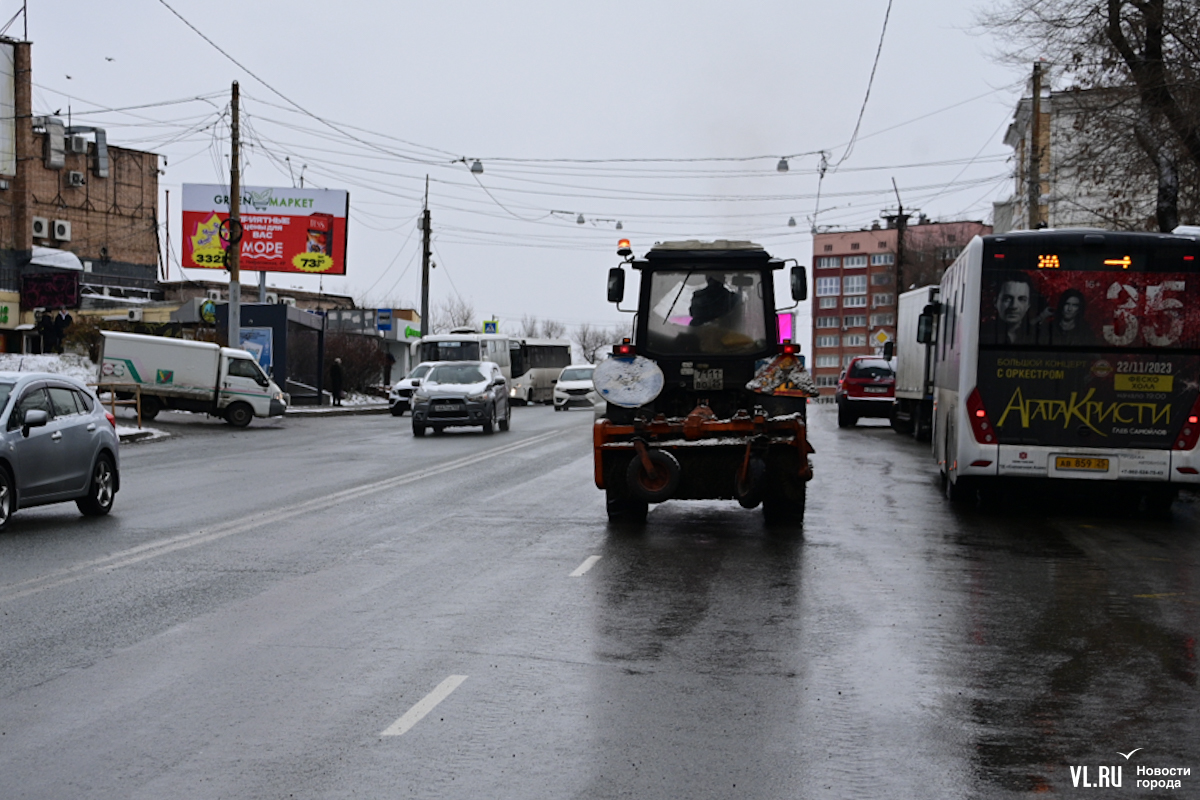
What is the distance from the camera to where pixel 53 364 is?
44.7 metres

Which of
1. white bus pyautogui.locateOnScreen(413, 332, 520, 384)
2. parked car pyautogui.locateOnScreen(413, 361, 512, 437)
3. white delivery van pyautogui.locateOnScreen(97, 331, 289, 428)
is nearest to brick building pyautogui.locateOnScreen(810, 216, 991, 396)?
white bus pyautogui.locateOnScreen(413, 332, 520, 384)

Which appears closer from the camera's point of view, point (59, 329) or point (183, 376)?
point (183, 376)

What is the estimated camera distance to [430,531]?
13148 millimetres

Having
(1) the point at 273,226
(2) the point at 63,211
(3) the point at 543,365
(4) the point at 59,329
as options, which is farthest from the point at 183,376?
(2) the point at 63,211

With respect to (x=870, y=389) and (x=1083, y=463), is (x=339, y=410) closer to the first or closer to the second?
(x=870, y=389)

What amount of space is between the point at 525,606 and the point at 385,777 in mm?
3857

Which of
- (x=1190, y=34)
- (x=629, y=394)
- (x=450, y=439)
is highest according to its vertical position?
(x=1190, y=34)

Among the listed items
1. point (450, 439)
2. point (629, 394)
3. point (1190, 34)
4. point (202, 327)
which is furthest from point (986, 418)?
point (202, 327)

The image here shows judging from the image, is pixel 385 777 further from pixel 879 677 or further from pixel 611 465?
pixel 611 465

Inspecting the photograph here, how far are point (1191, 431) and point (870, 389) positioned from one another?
23.2 m

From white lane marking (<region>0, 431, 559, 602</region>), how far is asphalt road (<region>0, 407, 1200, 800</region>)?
0.24 ft

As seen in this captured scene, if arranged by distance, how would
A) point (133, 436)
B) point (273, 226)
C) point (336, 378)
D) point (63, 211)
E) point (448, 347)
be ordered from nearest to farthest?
1. point (133, 436)
2. point (336, 378)
3. point (448, 347)
4. point (273, 226)
5. point (63, 211)

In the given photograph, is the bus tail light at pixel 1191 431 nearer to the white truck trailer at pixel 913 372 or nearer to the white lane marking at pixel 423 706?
the white lane marking at pixel 423 706

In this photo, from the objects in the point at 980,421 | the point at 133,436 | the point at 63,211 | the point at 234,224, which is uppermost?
the point at 63,211
